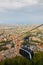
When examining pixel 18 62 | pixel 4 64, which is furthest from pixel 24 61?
pixel 4 64

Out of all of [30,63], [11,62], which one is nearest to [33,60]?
[30,63]

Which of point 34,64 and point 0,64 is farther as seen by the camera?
point 0,64

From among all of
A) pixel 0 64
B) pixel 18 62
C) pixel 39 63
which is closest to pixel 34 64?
pixel 39 63

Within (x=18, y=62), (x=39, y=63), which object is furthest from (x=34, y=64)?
(x=18, y=62)

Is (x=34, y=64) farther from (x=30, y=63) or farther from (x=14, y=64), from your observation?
(x=14, y=64)

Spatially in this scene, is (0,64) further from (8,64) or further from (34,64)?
(34,64)

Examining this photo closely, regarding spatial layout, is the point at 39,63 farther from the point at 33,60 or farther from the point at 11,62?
the point at 11,62

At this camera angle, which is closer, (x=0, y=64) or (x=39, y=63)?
(x=39, y=63)
